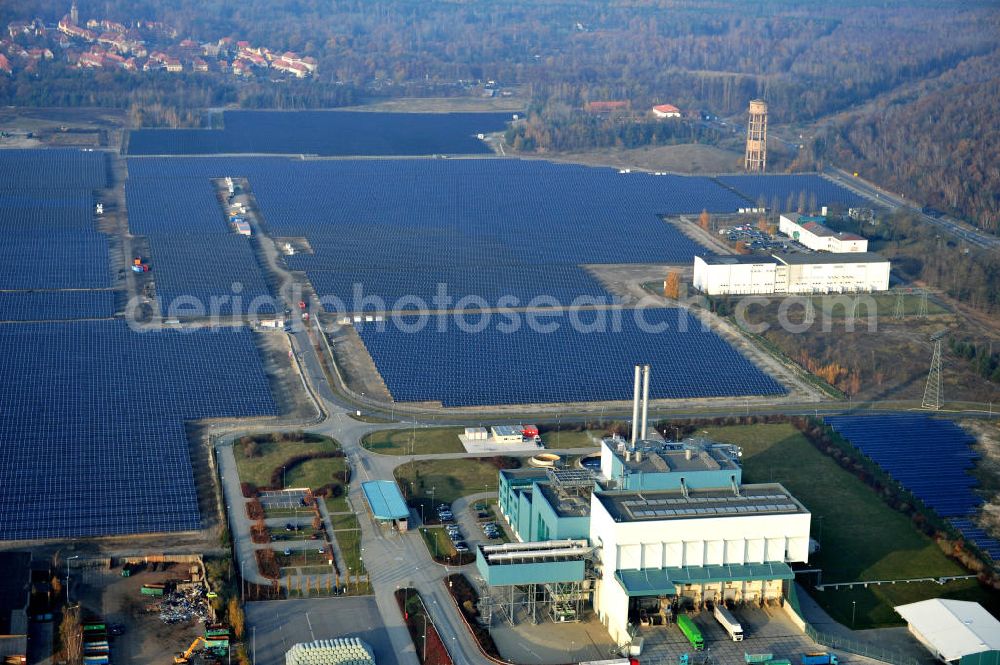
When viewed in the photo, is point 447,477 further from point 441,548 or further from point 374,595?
point 374,595

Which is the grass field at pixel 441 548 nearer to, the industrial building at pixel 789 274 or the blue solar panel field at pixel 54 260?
the industrial building at pixel 789 274

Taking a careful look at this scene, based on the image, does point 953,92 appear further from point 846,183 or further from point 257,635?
point 257,635

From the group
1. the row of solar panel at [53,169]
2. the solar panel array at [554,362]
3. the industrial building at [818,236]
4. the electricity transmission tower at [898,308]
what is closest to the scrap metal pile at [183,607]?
the solar panel array at [554,362]

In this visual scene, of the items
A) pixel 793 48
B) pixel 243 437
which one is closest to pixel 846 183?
pixel 243 437

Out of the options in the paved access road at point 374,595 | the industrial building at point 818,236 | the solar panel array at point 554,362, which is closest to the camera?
the paved access road at point 374,595

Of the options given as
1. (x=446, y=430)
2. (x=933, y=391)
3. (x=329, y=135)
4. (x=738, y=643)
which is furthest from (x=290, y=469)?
(x=329, y=135)

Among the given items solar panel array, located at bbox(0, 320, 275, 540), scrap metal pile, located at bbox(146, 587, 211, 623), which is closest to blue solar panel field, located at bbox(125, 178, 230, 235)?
solar panel array, located at bbox(0, 320, 275, 540)
